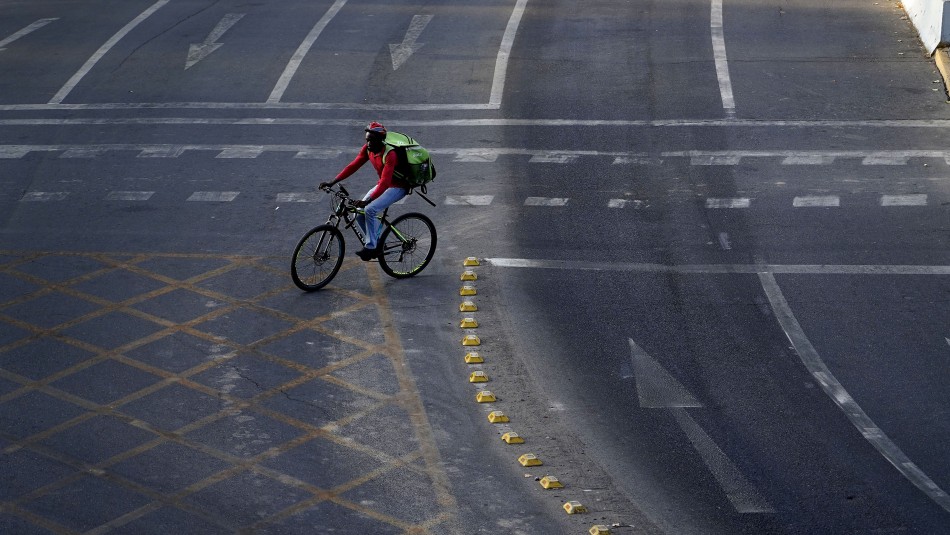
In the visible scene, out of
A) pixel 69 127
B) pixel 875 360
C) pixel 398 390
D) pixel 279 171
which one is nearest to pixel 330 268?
pixel 398 390

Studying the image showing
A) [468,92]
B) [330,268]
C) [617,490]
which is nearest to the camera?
[617,490]

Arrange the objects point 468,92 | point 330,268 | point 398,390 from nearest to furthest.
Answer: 1. point 398,390
2. point 330,268
3. point 468,92

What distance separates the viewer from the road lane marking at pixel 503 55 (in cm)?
2189

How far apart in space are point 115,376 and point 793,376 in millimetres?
6546

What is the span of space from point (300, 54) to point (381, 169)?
10397 millimetres

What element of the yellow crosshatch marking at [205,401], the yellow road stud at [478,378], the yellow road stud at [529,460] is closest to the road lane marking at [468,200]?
the yellow crosshatch marking at [205,401]

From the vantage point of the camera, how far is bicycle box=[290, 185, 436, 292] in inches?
570

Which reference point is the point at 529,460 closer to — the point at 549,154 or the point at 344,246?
the point at 344,246

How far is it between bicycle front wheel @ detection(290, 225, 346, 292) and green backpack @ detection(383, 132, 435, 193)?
102cm

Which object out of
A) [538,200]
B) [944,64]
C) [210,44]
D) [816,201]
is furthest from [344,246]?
[944,64]

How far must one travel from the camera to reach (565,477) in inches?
416

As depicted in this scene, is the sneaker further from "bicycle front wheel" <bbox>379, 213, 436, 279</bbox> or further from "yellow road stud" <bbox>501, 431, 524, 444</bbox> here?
"yellow road stud" <bbox>501, 431, 524, 444</bbox>

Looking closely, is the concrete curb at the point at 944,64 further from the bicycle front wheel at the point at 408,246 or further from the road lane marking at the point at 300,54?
the road lane marking at the point at 300,54

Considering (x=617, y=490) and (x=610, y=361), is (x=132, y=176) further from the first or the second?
(x=617, y=490)
